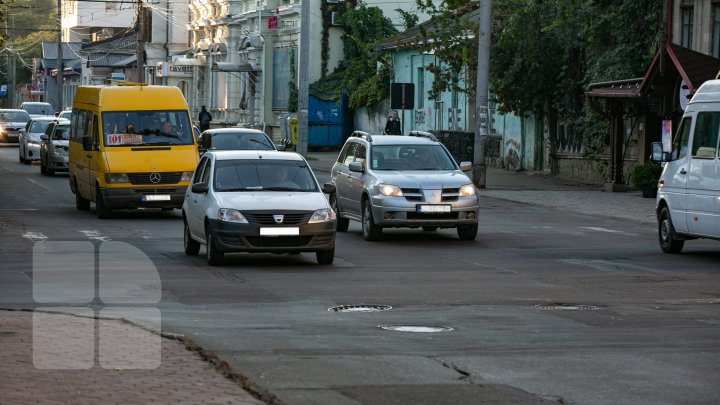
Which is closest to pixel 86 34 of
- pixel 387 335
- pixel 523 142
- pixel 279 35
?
pixel 279 35

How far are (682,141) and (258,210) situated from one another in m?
6.62

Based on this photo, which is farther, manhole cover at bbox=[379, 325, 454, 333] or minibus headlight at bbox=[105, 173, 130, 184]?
minibus headlight at bbox=[105, 173, 130, 184]

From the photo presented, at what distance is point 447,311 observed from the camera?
45.8ft

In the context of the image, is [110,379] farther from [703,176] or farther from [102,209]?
[102,209]

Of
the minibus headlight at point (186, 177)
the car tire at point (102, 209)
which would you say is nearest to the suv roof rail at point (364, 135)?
the minibus headlight at point (186, 177)

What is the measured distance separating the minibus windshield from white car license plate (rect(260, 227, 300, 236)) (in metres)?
9.83

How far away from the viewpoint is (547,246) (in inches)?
872

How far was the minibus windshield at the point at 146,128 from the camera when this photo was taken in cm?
2766

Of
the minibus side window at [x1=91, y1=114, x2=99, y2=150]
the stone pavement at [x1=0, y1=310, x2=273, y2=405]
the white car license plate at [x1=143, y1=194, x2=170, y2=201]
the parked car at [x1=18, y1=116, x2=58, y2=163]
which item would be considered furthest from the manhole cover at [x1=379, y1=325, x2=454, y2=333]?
the parked car at [x1=18, y1=116, x2=58, y2=163]

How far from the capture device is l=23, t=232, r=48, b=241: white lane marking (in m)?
22.2

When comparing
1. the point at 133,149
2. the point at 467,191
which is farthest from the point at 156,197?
the point at 467,191

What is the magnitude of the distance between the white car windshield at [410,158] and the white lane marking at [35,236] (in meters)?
5.29

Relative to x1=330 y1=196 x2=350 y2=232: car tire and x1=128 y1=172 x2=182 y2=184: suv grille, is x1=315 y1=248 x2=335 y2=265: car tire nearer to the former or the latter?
x1=330 y1=196 x2=350 y2=232: car tire

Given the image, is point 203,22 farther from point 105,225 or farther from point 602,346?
point 602,346
